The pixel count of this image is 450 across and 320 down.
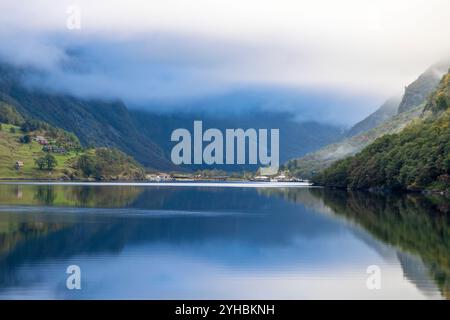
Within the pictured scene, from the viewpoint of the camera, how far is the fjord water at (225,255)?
3931 centimetres

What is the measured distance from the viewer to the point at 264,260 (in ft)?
166

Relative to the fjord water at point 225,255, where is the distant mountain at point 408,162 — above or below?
above

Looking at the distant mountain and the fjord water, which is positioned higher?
the distant mountain

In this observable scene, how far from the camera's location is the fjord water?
3931 cm

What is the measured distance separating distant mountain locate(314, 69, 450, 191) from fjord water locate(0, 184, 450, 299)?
192ft

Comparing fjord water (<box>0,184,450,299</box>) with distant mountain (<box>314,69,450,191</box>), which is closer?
fjord water (<box>0,184,450,299</box>)

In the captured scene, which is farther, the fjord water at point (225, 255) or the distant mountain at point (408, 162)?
the distant mountain at point (408, 162)

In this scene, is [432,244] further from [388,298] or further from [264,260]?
[388,298]

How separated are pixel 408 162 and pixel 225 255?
4350 inches

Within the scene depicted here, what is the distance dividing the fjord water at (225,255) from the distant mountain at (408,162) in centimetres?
5857
